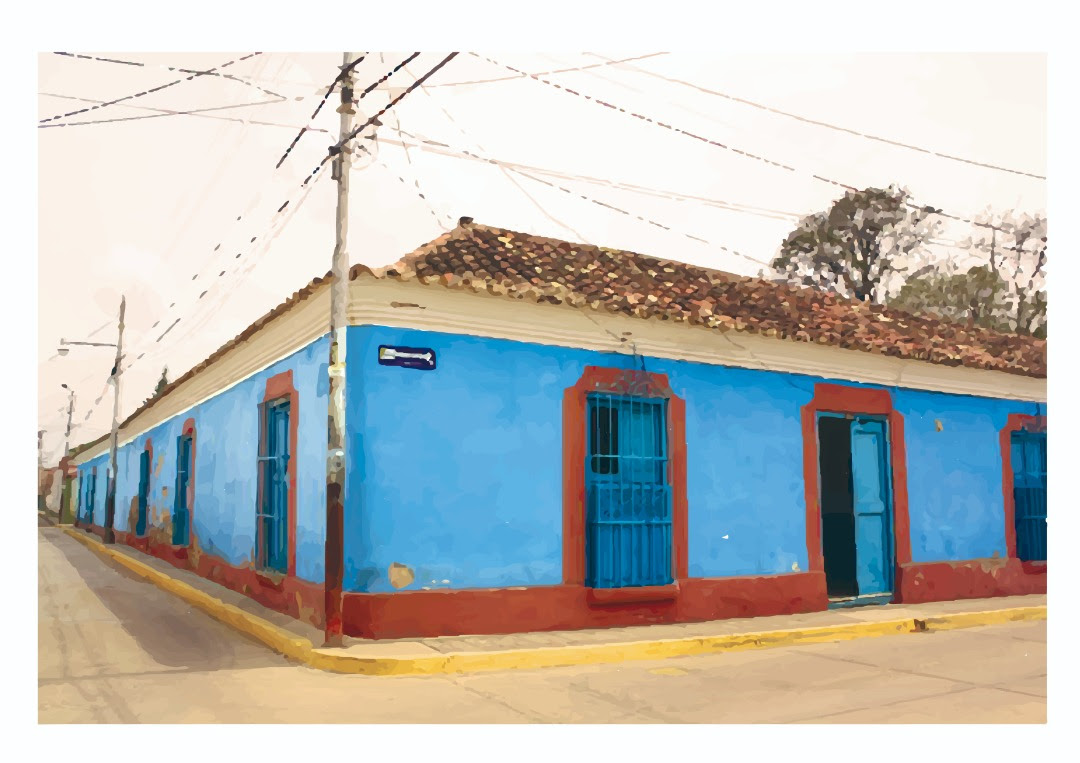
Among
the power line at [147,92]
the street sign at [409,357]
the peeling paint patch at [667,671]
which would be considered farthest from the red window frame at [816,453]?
the power line at [147,92]

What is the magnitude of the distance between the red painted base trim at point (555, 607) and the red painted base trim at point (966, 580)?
1.31 meters

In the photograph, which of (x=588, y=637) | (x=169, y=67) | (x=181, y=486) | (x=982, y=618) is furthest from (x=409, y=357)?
(x=181, y=486)

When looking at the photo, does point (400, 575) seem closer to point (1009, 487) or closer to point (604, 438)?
point (604, 438)

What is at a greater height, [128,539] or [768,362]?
[768,362]

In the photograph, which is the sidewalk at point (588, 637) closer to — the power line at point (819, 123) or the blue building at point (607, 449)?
the blue building at point (607, 449)

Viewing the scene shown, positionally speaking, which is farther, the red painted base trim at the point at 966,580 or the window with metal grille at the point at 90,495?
the window with metal grille at the point at 90,495

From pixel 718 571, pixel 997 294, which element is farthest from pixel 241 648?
pixel 997 294

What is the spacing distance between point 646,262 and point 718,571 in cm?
364

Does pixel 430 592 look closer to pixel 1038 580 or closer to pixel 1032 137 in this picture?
pixel 1032 137

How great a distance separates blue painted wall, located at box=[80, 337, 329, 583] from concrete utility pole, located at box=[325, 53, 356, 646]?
0.86 meters

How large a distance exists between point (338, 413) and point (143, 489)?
579 inches

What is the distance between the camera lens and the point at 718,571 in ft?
27.3

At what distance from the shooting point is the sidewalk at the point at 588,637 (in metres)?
6.15

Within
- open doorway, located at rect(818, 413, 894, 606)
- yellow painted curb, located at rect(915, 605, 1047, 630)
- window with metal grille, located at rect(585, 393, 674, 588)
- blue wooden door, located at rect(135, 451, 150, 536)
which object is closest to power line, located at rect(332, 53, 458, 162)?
window with metal grille, located at rect(585, 393, 674, 588)
